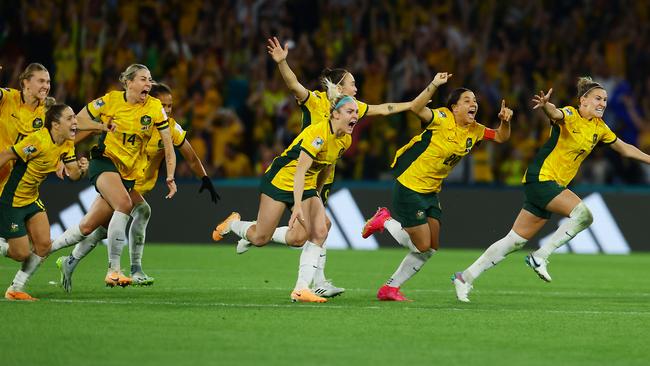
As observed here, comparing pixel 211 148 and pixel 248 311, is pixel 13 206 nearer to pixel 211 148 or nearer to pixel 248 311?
pixel 248 311

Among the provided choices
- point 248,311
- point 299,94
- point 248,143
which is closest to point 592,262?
point 248,143

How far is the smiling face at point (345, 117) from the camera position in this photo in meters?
10.8

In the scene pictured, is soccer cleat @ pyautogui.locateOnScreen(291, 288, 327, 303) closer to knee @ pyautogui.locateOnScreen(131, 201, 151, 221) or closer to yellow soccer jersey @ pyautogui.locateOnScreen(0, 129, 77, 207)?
yellow soccer jersey @ pyautogui.locateOnScreen(0, 129, 77, 207)

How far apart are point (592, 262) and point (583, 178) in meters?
3.64

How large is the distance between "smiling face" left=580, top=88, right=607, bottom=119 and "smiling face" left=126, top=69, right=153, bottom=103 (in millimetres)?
4215

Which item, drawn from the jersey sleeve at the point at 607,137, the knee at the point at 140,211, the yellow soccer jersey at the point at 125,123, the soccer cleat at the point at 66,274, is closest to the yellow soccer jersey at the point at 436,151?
the jersey sleeve at the point at 607,137

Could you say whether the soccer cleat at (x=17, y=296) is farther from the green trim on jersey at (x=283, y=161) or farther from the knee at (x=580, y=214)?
the knee at (x=580, y=214)

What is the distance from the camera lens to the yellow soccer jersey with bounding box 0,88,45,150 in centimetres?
1275

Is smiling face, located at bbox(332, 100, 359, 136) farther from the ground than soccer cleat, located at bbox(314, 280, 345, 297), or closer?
farther from the ground

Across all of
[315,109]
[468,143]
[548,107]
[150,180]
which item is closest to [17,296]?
[150,180]

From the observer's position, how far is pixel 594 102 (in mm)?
12211

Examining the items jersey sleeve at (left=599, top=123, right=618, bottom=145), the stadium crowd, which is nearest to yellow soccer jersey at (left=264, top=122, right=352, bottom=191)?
jersey sleeve at (left=599, top=123, right=618, bottom=145)

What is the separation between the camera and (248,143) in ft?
70.7

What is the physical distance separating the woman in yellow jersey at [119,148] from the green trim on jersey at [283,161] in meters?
1.25
